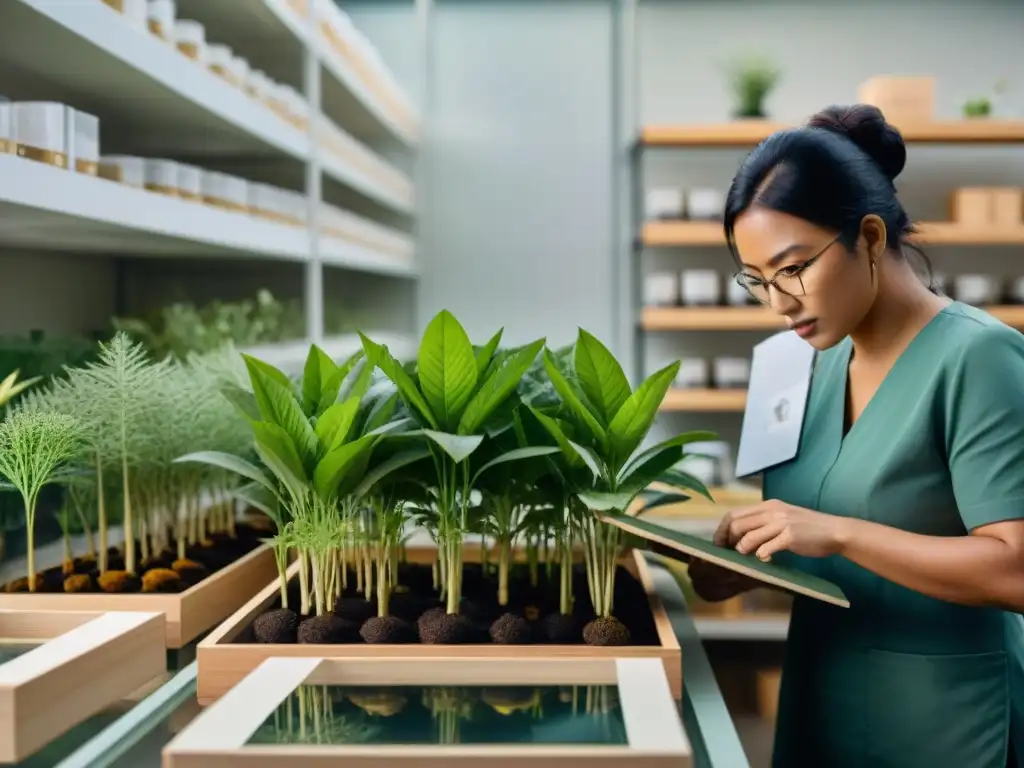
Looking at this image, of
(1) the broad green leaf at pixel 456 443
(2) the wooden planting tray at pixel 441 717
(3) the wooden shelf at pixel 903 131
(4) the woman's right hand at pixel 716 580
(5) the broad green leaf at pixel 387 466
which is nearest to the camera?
(2) the wooden planting tray at pixel 441 717

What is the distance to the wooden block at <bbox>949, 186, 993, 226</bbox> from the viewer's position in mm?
3828

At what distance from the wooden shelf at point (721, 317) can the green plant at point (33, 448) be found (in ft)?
→ 9.44

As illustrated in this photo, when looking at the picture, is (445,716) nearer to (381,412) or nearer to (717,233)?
(381,412)

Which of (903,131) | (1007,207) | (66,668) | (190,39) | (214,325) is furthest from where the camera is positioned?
(1007,207)

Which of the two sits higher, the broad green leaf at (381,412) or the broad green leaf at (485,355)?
the broad green leaf at (485,355)

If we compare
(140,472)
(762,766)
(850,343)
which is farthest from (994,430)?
(762,766)

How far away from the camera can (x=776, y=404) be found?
1389mm

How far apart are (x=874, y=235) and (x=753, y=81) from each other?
286 cm

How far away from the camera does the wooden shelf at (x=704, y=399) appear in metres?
3.74

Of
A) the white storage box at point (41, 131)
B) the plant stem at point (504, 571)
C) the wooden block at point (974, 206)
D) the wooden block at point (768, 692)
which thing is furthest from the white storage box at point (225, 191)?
the wooden block at point (974, 206)

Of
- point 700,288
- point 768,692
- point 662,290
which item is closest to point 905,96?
point 700,288

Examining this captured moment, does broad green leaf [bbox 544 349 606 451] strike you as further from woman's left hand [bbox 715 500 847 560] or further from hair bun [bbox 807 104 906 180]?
hair bun [bbox 807 104 906 180]

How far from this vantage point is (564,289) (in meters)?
4.39

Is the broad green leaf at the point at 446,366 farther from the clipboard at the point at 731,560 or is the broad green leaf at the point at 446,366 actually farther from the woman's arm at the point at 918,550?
the woman's arm at the point at 918,550
